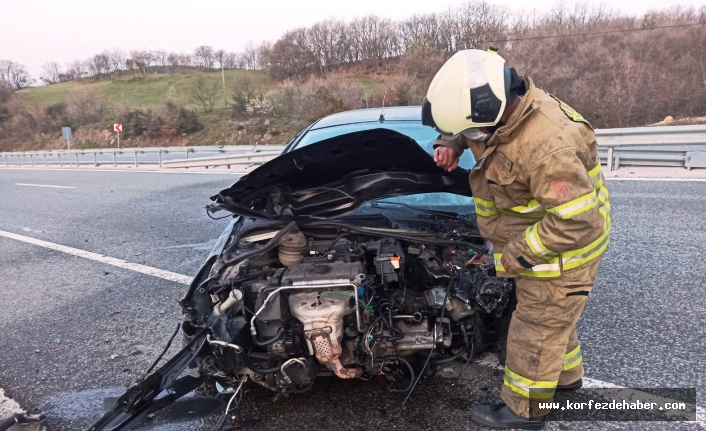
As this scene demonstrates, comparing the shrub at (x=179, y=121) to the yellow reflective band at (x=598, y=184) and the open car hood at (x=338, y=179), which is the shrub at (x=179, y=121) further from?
the yellow reflective band at (x=598, y=184)

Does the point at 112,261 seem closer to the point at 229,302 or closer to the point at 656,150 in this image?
the point at 229,302

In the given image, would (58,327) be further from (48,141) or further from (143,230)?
(48,141)

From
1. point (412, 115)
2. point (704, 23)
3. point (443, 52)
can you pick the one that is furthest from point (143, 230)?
point (704, 23)

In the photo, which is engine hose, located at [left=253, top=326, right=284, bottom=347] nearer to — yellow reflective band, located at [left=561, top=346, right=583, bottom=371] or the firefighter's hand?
the firefighter's hand

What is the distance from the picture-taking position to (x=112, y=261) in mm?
5621

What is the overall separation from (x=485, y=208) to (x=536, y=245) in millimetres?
398

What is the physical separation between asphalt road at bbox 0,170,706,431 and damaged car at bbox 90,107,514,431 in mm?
193

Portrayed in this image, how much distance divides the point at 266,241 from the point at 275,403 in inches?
36.1

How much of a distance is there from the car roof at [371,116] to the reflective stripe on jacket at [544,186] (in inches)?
68.6

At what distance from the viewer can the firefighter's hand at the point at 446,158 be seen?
2.54m

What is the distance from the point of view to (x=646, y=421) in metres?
2.33

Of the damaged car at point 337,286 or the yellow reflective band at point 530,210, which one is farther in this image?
the damaged car at point 337,286

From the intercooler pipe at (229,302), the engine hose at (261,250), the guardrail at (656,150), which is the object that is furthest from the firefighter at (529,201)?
the guardrail at (656,150)

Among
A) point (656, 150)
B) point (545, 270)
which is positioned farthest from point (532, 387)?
point (656, 150)
